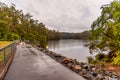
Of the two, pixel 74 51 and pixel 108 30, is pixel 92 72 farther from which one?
pixel 74 51

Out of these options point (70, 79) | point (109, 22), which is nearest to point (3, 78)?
point (70, 79)

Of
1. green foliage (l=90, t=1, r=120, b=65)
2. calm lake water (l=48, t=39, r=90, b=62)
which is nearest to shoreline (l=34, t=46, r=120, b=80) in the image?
green foliage (l=90, t=1, r=120, b=65)

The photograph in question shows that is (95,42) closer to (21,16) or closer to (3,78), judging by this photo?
(3,78)

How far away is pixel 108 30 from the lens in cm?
3081

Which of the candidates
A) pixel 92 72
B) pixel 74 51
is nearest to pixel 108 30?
pixel 92 72

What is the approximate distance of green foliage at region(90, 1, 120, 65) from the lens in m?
28.7

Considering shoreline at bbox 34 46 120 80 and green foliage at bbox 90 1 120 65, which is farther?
green foliage at bbox 90 1 120 65

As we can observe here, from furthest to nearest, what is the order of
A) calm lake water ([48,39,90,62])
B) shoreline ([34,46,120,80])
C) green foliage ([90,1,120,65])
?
calm lake water ([48,39,90,62]) < green foliage ([90,1,120,65]) < shoreline ([34,46,120,80])

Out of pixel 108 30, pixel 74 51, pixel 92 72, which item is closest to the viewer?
pixel 92 72

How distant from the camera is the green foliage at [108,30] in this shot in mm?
28656

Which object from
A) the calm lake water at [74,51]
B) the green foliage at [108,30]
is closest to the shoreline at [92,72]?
the green foliage at [108,30]

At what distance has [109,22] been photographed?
30.7 meters

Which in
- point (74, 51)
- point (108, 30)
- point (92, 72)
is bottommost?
point (74, 51)

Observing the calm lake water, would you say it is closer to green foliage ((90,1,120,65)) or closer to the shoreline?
green foliage ((90,1,120,65))
